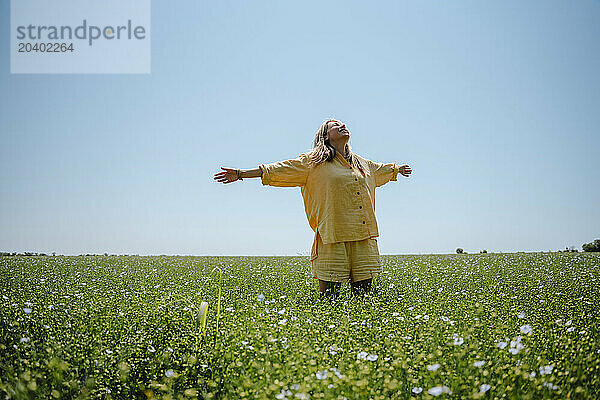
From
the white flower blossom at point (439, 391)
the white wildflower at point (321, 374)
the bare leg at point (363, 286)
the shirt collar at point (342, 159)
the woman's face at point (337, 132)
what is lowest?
the white flower blossom at point (439, 391)

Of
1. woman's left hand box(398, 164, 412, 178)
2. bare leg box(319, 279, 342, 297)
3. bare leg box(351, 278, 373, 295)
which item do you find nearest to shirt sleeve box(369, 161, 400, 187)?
woman's left hand box(398, 164, 412, 178)

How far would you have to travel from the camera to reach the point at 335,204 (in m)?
5.16

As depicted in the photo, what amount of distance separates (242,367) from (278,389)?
1.66ft

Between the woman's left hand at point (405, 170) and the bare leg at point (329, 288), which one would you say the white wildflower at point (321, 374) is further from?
the woman's left hand at point (405, 170)

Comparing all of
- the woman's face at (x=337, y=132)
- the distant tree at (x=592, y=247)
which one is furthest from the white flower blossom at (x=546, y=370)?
the distant tree at (x=592, y=247)

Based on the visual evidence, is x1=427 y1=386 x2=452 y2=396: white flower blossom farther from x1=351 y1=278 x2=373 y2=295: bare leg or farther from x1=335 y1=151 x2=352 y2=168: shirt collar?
x1=335 y1=151 x2=352 y2=168: shirt collar

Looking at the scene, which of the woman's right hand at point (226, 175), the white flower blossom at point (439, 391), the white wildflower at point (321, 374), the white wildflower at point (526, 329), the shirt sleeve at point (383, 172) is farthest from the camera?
the shirt sleeve at point (383, 172)

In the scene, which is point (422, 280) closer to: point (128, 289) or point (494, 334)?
point (494, 334)

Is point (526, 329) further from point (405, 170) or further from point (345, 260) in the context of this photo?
point (405, 170)

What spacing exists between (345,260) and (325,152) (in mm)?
1260

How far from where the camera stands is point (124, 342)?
3506mm

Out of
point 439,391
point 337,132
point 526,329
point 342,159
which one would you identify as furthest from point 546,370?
point 337,132

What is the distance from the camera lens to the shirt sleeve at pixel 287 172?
509 cm

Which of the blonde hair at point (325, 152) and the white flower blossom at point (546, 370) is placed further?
the blonde hair at point (325, 152)
